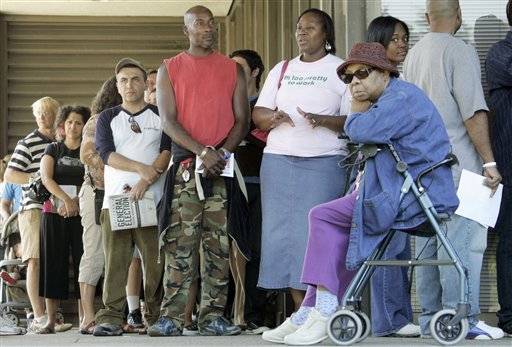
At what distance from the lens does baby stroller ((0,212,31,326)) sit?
9.95 meters

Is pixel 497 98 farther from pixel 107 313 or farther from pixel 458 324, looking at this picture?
pixel 107 313

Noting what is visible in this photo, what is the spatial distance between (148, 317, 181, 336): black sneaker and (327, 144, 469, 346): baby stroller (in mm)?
1356

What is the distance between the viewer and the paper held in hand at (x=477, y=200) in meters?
6.86

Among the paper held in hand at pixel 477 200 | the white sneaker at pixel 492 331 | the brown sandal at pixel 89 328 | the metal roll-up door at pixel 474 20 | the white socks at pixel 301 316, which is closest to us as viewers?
the white socks at pixel 301 316

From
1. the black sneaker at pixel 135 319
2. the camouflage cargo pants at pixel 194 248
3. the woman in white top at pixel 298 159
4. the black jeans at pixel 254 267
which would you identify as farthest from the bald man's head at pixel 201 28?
the black sneaker at pixel 135 319

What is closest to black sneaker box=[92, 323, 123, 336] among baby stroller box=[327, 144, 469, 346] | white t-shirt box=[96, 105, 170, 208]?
white t-shirt box=[96, 105, 170, 208]

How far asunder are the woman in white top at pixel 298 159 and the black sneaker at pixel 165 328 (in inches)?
20.6

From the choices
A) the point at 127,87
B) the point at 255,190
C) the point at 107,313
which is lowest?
the point at 107,313

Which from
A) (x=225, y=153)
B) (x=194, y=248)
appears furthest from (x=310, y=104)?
(x=194, y=248)

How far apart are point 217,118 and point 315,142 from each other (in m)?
0.55

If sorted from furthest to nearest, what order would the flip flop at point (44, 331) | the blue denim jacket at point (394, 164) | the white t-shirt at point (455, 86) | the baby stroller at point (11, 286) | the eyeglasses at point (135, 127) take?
1. the baby stroller at point (11, 286)
2. the flip flop at point (44, 331)
3. the eyeglasses at point (135, 127)
4. the white t-shirt at point (455, 86)
5. the blue denim jacket at point (394, 164)

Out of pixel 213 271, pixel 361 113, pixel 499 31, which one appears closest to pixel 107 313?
pixel 213 271

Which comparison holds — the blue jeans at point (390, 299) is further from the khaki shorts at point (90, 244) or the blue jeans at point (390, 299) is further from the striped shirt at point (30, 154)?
the striped shirt at point (30, 154)

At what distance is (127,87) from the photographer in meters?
7.75
